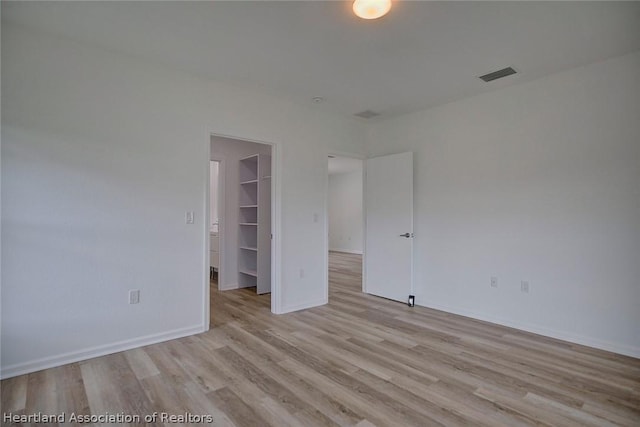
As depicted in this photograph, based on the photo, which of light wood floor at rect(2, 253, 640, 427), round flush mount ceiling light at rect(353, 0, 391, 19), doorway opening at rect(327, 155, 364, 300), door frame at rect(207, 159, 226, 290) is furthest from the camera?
doorway opening at rect(327, 155, 364, 300)

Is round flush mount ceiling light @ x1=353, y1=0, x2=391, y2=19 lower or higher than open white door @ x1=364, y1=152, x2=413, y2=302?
higher

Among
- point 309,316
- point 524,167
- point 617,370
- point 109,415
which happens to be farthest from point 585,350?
point 109,415

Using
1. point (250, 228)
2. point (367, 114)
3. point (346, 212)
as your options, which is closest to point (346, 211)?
point (346, 212)

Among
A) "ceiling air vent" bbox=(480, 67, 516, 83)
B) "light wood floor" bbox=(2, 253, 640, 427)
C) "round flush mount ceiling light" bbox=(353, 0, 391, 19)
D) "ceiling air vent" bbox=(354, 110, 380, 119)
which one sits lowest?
A: "light wood floor" bbox=(2, 253, 640, 427)

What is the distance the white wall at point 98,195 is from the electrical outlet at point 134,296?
0.05m

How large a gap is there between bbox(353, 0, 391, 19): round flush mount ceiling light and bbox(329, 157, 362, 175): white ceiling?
18.7 ft

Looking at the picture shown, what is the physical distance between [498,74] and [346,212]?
7.71m

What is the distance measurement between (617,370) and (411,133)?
10.2 ft

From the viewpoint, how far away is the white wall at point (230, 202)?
16.6ft

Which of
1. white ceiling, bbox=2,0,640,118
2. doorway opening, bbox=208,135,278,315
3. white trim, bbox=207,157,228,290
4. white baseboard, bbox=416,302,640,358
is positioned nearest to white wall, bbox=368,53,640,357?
white baseboard, bbox=416,302,640,358

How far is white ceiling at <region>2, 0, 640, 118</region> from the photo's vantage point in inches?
87.7

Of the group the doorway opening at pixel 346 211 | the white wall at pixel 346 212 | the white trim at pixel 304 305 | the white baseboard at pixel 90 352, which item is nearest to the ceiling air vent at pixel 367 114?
the white trim at pixel 304 305

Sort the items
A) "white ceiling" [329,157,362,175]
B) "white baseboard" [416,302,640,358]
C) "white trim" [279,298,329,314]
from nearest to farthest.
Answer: "white baseboard" [416,302,640,358]
"white trim" [279,298,329,314]
"white ceiling" [329,157,362,175]

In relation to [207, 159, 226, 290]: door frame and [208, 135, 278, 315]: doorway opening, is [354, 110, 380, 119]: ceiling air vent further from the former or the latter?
[207, 159, 226, 290]: door frame
